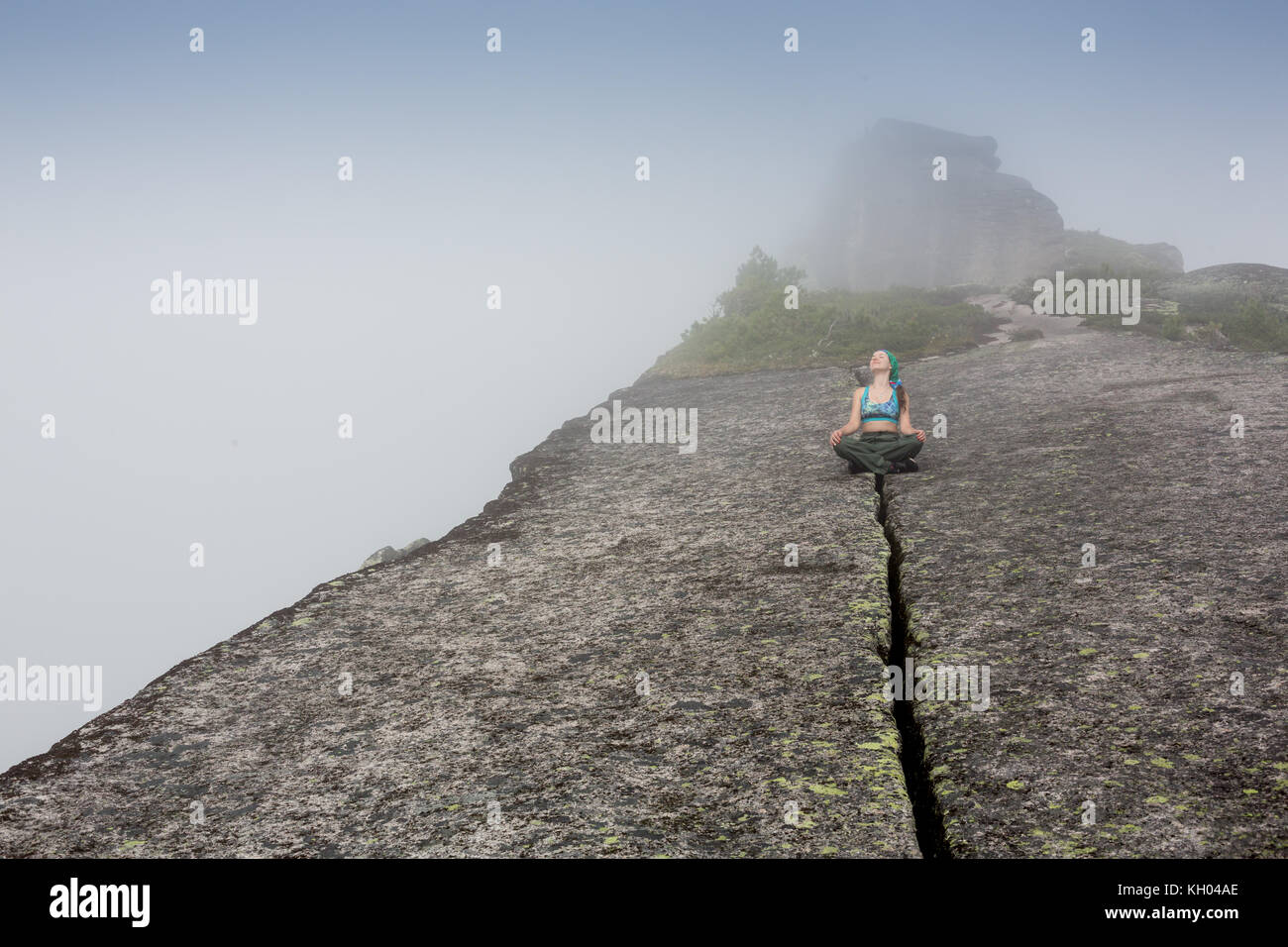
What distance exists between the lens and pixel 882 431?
41.0ft

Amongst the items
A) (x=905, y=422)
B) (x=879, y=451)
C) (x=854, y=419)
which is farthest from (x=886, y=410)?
(x=879, y=451)

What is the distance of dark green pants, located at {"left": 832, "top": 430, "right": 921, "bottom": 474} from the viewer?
12023 millimetres

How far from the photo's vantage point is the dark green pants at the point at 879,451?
12.0 metres

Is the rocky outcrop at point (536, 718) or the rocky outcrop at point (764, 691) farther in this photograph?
the rocky outcrop at point (536, 718)

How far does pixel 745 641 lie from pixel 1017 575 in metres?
2.85

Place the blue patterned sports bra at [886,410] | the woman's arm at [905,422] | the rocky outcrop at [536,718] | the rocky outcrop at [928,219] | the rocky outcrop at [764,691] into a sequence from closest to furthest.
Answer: the rocky outcrop at [764,691] < the rocky outcrop at [536,718] < the woman's arm at [905,422] < the blue patterned sports bra at [886,410] < the rocky outcrop at [928,219]

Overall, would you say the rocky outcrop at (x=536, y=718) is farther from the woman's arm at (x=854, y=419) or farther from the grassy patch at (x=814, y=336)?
the grassy patch at (x=814, y=336)

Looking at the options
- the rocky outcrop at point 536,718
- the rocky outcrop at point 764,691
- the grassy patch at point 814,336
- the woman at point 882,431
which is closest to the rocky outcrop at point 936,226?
the grassy patch at point 814,336

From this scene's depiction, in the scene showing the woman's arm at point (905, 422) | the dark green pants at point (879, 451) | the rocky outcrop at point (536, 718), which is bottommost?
the rocky outcrop at point (536, 718)
